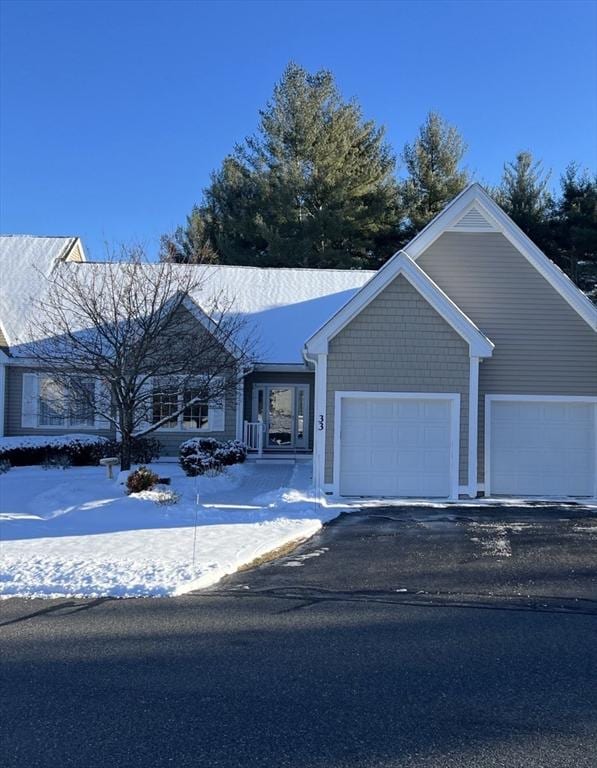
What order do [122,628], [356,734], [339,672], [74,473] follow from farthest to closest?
[74,473] → [122,628] → [339,672] → [356,734]

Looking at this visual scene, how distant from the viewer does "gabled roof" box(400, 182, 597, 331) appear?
1670cm

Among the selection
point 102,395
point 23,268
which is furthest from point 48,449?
point 23,268

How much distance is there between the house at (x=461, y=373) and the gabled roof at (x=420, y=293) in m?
0.02

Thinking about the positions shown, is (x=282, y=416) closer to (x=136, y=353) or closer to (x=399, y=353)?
(x=399, y=353)

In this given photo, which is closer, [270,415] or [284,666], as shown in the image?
[284,666]

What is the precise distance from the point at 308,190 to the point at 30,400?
22.0 metres

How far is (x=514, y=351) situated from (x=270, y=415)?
358 inches

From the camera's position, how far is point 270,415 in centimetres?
2369

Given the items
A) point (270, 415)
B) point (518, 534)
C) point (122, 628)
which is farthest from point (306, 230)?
point (122, 628)

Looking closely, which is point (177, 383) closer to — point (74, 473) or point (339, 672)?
point (74, 473)

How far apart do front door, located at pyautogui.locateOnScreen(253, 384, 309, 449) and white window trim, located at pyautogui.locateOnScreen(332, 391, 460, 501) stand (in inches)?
302

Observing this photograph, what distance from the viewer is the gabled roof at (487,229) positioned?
16703 mm

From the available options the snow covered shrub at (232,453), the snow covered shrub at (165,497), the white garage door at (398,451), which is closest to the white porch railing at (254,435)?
the snow covered shrub at (232,453)

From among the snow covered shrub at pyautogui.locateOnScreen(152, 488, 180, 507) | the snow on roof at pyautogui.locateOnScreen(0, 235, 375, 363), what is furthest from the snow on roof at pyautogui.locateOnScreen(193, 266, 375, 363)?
the snow covered shrub at pyautogui.locateOnScreen(152, 488, 180, 507)
